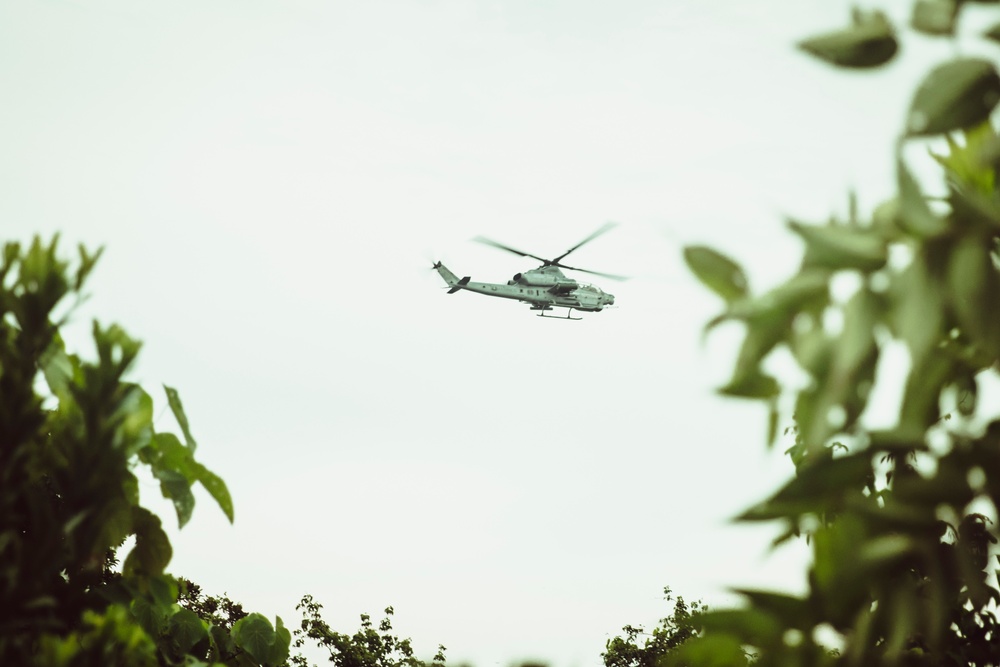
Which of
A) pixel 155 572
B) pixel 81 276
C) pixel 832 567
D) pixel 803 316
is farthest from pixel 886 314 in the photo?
pixel 155 572

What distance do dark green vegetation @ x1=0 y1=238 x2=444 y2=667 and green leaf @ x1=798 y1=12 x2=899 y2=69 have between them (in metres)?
1.72

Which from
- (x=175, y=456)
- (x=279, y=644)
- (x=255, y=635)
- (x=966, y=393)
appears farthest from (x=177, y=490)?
(x=279, y=644)

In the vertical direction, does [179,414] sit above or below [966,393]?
below

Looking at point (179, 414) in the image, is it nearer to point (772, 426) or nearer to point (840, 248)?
point (772, 426)

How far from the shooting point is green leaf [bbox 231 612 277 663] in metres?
7.37

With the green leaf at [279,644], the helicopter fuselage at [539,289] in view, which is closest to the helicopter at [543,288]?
the helicopter fuselage at [539,289]

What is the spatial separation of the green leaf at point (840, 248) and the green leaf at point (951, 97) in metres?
0.19

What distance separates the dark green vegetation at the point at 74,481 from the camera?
7.05 feet

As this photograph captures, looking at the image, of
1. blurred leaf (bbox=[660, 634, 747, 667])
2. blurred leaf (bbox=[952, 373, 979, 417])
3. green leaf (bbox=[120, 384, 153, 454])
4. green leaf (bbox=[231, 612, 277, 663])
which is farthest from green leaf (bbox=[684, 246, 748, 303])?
green leaf (bbox=[231, 612, 277, 663])

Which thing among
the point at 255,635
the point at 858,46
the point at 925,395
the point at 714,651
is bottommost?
the point at 714,651

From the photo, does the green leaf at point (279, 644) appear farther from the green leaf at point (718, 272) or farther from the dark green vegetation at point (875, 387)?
the green leaf at point (718, 272)

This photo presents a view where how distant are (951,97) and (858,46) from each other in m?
0.19

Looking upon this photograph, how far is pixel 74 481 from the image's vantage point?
2303 millimetres

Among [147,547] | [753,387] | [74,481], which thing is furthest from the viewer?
[147,547]
